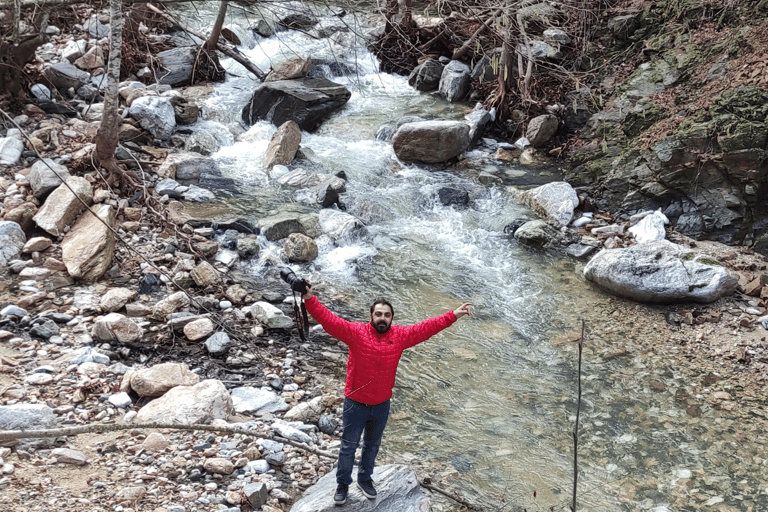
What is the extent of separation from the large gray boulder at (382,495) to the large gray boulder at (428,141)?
670cm

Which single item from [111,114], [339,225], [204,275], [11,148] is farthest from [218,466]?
[11,148]

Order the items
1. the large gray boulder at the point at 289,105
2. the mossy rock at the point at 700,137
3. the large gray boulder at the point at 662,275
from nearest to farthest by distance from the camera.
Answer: the large gray boulder at the point at 662,275 → the mossy rock at the point at 700,137 → the large gray boulder at the point at 289,105

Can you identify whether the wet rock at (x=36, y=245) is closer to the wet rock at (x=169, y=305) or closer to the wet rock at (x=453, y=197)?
the wet rock at (x=169, y=305)

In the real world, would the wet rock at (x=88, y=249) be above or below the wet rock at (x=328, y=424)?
above

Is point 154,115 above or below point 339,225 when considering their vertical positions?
above

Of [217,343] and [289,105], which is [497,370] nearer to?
[217,343]

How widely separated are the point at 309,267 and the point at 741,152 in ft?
18.8

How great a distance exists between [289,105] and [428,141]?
2.47 meters

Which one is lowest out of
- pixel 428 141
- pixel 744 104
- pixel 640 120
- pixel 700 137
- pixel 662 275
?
pixel 662 275

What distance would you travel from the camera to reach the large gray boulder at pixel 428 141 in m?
10.1

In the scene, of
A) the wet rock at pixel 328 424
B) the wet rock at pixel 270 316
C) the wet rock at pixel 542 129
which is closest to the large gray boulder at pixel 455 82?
the wet rock at pixel 542 129

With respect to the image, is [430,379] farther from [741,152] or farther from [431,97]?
[431,97]

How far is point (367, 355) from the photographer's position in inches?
145

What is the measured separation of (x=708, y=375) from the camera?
6.20m
